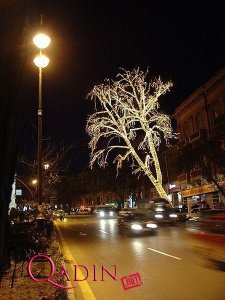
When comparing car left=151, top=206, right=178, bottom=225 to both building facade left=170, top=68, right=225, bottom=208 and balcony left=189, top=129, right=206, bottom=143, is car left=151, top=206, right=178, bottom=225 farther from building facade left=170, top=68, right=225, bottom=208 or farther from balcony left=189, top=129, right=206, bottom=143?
balcony left=189, top=129, right=206, bottom=143

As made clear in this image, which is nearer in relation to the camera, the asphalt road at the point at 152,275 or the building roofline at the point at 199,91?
the asphalt road at the point at 152,275

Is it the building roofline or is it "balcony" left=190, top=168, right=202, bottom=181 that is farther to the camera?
"balcony" left=190, top=168, right=202, bottom=181

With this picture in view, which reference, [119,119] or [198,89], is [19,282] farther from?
[198,89]

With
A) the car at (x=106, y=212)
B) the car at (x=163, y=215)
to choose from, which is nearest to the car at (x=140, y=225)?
the car at (x=163, y=215)

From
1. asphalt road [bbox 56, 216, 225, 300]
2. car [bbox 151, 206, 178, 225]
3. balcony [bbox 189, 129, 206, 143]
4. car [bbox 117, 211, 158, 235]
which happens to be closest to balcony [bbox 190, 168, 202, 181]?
balcony [bbox 189, 129, 206, 143]

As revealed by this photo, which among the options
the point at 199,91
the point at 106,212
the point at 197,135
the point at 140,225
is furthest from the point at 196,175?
the point at 140,225

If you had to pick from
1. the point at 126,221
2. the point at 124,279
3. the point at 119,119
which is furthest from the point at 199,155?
the point at 124,279

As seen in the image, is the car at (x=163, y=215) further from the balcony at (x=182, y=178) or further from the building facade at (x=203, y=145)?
the balcony at (x=182, y=178)

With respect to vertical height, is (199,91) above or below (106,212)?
above

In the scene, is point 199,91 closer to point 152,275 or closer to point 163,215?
point 163,215

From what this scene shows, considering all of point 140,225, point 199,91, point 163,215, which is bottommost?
point 140,225

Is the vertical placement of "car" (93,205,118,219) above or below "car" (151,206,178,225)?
above

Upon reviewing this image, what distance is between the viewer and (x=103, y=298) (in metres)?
7.58

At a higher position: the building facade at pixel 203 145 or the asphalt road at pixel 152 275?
the building facade at pixel 203 145
